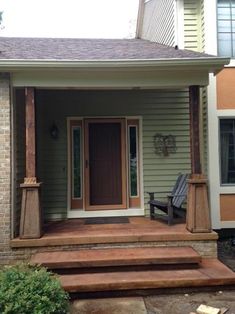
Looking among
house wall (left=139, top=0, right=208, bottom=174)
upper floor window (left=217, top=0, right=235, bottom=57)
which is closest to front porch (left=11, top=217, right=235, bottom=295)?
house wall (left=139, top=0, right=208, bottom=174)

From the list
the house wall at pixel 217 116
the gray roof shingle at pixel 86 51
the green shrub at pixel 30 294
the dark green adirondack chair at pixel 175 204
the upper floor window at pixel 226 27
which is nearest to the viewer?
the green shrub at pixel 30 294

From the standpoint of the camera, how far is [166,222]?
6434 mm

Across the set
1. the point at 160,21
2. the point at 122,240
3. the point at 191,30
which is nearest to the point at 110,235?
the point at 122,240

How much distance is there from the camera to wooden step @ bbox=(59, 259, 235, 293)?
14.2 feet

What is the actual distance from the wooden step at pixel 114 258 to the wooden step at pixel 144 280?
0.13 m

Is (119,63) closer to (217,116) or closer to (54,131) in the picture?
(54,131)

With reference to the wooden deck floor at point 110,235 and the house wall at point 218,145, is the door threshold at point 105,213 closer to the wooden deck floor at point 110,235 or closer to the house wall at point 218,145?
the wooden deck floor at point 110,235

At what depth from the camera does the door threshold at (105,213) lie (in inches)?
286

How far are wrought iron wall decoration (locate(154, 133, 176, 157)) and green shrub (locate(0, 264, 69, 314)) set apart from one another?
4249 mm

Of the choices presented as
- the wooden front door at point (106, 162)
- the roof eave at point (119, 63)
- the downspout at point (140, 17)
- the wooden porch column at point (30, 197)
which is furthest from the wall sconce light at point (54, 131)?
the downspout at point (140, 17)

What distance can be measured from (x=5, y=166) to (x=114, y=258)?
6.75ft

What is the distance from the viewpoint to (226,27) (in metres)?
7.16

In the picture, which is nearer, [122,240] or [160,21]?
[122,240]

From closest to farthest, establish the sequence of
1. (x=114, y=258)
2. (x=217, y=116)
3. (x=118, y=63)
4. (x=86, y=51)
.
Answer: (x=114, y=258)
(x=118, y=63)
(x=86, y=51)
(x=217, y=116)
